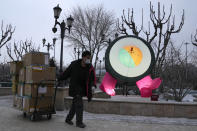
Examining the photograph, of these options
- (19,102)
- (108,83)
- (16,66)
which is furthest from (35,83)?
(108,83)

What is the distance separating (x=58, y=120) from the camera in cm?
512

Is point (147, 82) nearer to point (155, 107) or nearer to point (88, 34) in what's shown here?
point (155, 107)

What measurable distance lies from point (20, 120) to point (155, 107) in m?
3.68

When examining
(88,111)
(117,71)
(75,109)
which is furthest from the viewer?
(88,111)

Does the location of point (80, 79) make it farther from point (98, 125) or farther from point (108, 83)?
point (108, 83)

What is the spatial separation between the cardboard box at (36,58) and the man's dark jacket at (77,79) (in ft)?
2.78

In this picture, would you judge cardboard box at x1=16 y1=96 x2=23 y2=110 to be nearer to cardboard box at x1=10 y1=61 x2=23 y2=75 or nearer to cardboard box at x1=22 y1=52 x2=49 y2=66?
cardboard box at x1=10 y1=61 x2=23 y2=75


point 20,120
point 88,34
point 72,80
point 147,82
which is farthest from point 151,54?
point 88,34

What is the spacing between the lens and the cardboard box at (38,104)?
193 inches

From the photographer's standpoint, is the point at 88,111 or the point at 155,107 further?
the point at 88,111

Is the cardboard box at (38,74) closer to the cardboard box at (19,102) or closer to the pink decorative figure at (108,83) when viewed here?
the cardboard box at (19,102)

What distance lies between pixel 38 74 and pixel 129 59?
2.52m

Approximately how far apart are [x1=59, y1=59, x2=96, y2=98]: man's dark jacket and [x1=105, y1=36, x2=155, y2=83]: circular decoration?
1164 millimetres

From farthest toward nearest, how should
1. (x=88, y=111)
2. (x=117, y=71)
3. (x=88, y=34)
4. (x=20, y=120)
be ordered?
(x=88, y=34) → (x=88, y=111) → (x=117, y=71) → (x=20, y=120)
